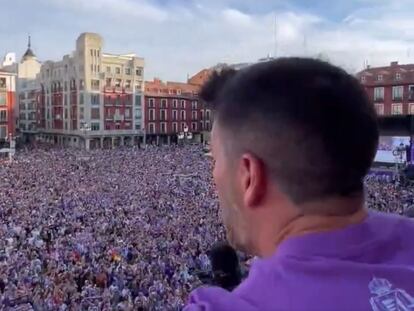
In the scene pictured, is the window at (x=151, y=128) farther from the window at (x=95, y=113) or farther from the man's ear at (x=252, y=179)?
the man's ear at (x=252, y=179)

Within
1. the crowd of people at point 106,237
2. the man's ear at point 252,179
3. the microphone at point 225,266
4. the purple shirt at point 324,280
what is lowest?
the crowd of people at point 106,237

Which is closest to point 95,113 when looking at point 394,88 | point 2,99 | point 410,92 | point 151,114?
point 151,114

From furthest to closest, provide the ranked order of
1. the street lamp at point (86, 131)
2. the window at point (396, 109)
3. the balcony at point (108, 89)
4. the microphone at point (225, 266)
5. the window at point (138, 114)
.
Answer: the window at point (138, 114)
the balcony at point (108, 89)
the street lamp at point (86, 131)
the window at point (396, 109)
the microphone at point (225, 266)

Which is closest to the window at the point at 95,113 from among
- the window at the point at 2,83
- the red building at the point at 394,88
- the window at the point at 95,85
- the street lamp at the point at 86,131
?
the street lamp at the point at 86,131

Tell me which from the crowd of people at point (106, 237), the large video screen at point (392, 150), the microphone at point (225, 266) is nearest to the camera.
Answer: the microphone at point (225, 266)

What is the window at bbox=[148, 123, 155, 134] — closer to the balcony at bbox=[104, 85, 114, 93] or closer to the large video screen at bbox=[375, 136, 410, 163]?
the balcony at bbox=[104, 85, 114, 93]

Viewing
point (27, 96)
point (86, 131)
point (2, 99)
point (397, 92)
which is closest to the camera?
point (397, 92)

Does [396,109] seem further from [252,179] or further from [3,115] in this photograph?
[252,179]
